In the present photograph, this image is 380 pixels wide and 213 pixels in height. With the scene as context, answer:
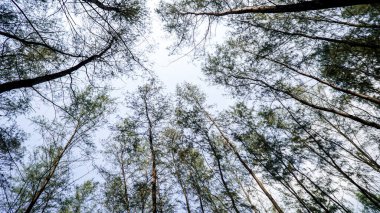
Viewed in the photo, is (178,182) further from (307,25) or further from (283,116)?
(307,25)

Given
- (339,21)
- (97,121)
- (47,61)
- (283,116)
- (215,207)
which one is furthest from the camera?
(215,207)

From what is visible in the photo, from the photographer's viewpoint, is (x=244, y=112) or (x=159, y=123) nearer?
(x=159, y=123)

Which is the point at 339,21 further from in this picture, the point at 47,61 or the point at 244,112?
Answer: the point at 47,61

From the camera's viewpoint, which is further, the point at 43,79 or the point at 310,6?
the point at 43,79

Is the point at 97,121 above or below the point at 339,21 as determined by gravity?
above

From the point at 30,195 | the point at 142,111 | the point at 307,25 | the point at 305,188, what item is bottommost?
the point at 305,188

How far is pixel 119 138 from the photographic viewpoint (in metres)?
10.5

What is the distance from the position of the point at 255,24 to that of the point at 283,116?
5.29 m

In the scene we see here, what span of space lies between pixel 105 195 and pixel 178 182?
13.2 ft

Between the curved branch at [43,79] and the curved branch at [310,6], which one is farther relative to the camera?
the curved branch at [43,79]

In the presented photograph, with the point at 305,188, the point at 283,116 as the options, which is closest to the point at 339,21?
the point at 283,116

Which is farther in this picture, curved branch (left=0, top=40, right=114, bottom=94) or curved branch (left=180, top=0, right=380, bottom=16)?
curved branch (left=0, top=40, right=114, bottom=94)

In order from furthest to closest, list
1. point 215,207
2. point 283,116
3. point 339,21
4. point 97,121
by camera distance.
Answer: point 215,207, point 283,116, point 97,121, point 339,21

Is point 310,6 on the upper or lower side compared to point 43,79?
lower
